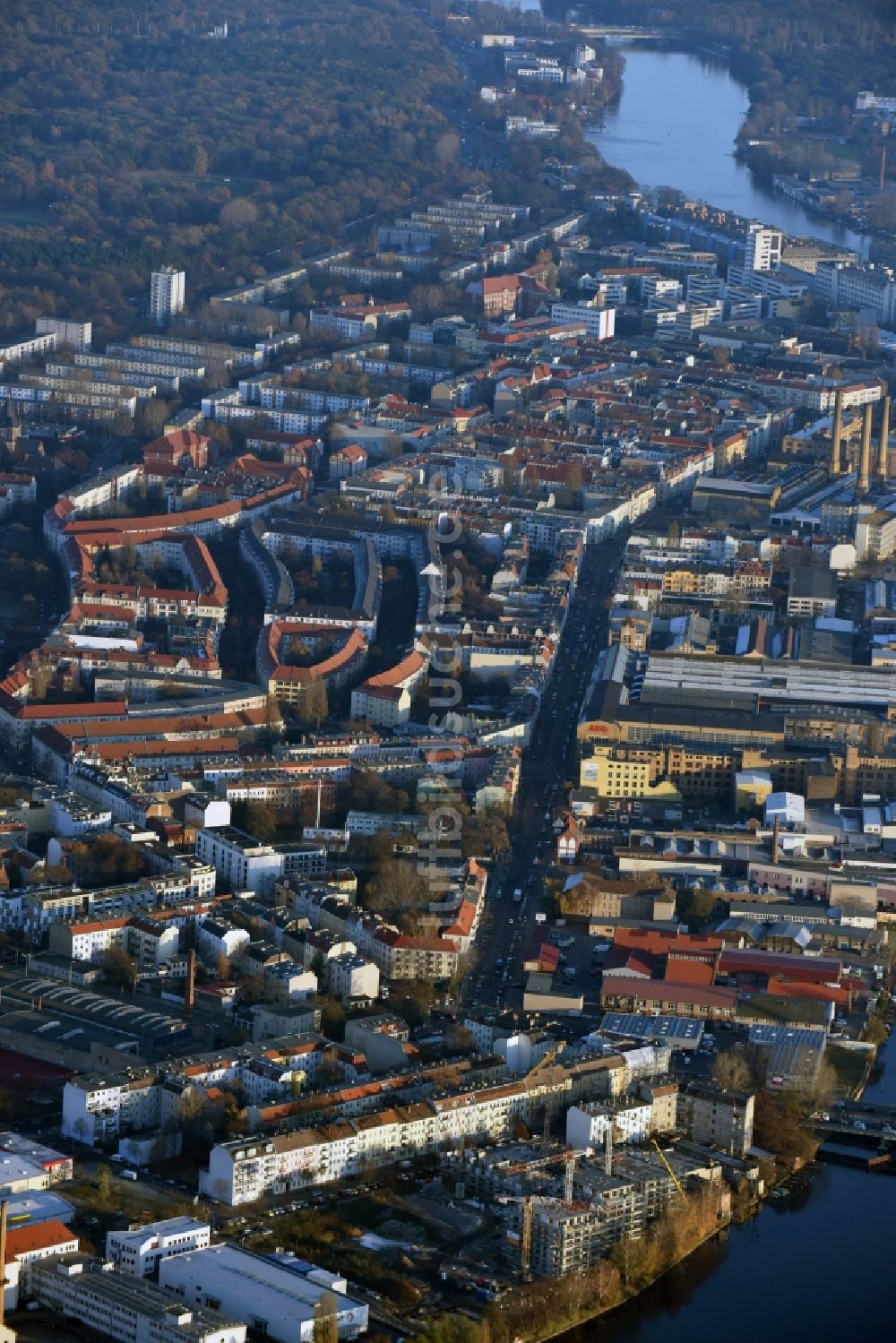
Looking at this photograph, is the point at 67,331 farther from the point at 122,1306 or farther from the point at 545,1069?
the point at 122,1306

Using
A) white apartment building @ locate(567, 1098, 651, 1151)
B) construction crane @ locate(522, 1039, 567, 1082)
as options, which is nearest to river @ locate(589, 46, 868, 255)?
construction crane @ locate(522, 1039, 567, 1082)

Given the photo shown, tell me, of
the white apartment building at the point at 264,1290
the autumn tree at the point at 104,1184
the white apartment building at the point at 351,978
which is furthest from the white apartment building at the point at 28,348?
the white apartment building at the point at 264,1290

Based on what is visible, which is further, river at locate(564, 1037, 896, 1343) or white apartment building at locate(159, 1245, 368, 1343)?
river at locate(564, 1037, 896, 1343)

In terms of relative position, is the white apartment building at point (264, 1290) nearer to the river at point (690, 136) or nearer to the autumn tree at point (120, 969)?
the autumn tree at point (120, 969)

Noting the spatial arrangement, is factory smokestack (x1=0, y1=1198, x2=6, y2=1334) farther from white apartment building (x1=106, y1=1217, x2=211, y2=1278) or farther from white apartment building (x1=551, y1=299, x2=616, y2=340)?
white apartment building (x1=551, y1=299, x2=616, y2=340)

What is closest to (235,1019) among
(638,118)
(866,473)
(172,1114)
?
(172,1114)

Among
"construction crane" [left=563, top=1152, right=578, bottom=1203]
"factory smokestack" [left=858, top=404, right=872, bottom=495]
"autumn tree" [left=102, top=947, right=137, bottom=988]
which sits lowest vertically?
"construction crane" [left=563, top=1152, right=578, bottom=1203]
